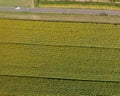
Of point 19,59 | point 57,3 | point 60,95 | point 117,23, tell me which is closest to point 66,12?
point 57,3

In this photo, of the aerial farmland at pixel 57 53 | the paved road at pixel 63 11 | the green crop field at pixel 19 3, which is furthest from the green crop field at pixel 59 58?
the green crop field at pixel 19 3

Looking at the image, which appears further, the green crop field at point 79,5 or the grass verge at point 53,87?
the green crop field at point 79,5

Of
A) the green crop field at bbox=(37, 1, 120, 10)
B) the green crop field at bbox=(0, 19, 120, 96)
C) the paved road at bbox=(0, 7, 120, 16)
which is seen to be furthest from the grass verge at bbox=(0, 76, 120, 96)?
the green crop field at bbox=(37, 1, 120, 10)

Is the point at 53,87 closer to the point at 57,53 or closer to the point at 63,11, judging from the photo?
the point at 57,53

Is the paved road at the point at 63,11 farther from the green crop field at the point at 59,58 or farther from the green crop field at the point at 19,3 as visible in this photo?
the green crop field at the point at 59,58

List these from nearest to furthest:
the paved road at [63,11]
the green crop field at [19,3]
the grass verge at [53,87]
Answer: the grass verge at [53,87] < the paved road at [63,11] < the green crop field at [19,3]

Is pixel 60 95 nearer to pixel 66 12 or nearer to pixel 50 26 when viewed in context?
pixel 50 26

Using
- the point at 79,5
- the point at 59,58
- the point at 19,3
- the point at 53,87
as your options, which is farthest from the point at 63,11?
the point at 53,87

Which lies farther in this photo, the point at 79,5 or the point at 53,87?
the point at 79,5
